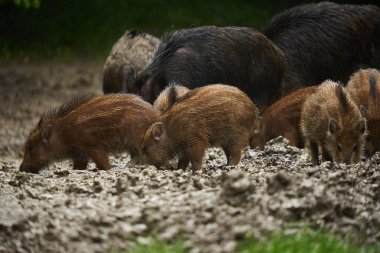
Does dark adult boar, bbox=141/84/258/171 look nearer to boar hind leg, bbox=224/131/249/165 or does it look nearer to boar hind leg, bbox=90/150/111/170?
boar hind leg, bbox=224/131/249/165

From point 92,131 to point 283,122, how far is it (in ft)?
7.30

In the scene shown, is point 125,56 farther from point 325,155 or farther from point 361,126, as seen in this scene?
point 361,126

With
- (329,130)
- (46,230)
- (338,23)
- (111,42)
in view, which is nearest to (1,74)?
(111,42)

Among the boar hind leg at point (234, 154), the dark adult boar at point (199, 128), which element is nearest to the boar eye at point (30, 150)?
the dark adult boar at point (199, 128)

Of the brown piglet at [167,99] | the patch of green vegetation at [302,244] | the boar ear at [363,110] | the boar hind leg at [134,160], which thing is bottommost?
the boar hind leg at [134,160]

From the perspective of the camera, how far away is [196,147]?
743 cm

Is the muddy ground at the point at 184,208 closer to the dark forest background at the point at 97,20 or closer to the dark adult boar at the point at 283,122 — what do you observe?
the dark adult boar at the point at 283,122

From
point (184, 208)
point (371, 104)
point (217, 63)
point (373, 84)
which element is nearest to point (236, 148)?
point (371, 104)

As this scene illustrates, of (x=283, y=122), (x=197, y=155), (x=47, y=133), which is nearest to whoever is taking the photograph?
(x=197, y=155)

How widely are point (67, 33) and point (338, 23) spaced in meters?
7.45

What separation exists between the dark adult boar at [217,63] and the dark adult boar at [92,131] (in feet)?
5.41

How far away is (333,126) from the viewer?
743 centimetres

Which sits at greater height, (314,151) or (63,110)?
(63,110)

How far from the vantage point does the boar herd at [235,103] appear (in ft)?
24.6
